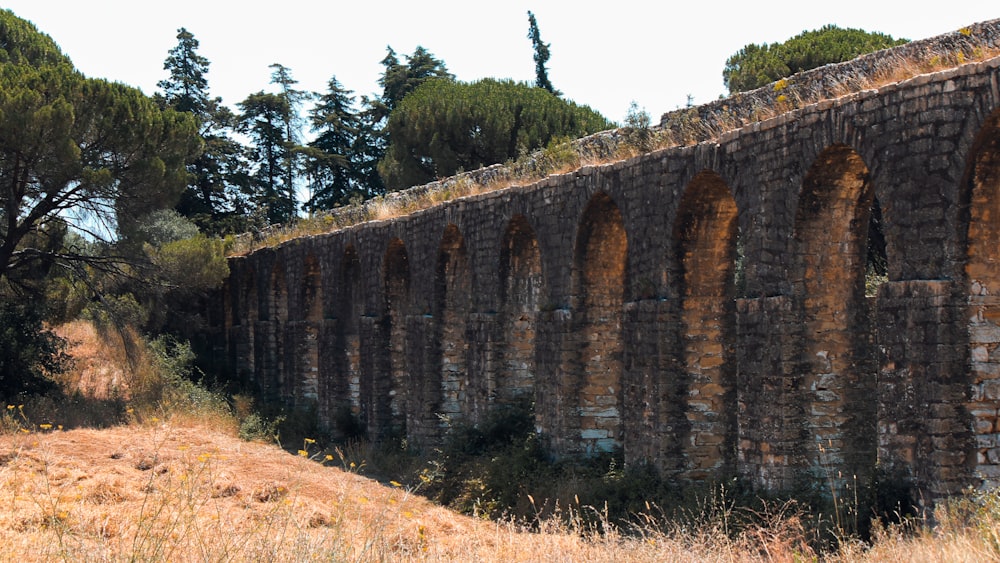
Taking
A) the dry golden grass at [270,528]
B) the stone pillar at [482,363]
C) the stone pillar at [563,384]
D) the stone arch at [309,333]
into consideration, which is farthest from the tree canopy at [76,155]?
the stone pillar at [563,384]

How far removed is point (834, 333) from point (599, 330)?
14.2 ft

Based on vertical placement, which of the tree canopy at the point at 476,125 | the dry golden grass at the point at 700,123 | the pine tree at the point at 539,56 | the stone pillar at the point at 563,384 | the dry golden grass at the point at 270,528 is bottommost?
the dry golden grass at the point at 270,528

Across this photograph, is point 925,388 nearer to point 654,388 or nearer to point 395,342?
point 654,388

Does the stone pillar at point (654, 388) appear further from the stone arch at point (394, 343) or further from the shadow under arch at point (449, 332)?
the stone arch at point (394, 343)

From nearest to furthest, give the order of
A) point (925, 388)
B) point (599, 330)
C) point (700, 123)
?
point (925, 388), point (700, 123), point (599, 330)

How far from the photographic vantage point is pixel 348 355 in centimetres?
2180

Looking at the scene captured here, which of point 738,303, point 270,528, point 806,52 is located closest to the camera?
point 270,528

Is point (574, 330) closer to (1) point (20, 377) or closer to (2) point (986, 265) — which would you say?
(2) point (986, 265)

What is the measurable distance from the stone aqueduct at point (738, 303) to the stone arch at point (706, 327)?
23mm

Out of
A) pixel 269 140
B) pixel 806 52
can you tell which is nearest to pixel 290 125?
pixel 269 140

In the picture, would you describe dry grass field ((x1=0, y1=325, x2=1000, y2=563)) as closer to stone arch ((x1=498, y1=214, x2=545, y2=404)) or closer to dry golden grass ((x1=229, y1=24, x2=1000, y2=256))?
stone arch ((x1=498, y1=214, x2=545, y2=404))

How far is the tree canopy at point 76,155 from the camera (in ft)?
62.1

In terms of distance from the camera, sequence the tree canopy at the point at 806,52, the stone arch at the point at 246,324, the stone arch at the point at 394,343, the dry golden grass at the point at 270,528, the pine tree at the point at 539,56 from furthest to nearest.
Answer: the pine tree at the point at 539,56
the stone arch at the point at 246,324
the tree canopy at the point at 806,52
the stone arch at the point at 394,343
the dry golden grass at the point at 270,528

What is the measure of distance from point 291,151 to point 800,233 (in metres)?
33.3
